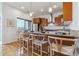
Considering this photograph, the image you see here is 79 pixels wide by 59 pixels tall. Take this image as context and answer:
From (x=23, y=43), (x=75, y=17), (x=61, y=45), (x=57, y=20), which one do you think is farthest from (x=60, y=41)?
(x=23, y=43)

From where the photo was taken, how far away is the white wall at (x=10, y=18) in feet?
5.00

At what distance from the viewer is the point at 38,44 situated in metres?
1.63

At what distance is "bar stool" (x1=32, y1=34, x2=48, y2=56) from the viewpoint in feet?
5.18

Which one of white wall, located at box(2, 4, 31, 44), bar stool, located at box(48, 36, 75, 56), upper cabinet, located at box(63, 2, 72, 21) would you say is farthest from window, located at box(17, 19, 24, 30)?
upper cabinet, located at box(63, 2, 72, 21)

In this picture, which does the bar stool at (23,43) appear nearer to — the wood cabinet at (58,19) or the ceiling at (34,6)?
the ceiling at (34,6)

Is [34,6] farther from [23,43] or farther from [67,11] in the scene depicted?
[23,43]

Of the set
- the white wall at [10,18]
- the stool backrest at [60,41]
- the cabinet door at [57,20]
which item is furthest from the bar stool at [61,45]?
the white wall at [10,18]

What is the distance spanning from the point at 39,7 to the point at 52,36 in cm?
48

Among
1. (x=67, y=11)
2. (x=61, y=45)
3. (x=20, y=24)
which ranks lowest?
(x=61, y=45)

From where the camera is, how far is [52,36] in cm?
153

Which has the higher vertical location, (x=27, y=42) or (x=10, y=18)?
(x=10, y=18)

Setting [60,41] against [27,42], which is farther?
[27,42]

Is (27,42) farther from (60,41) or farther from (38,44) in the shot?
(60,41)

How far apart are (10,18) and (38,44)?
23.2 inches
